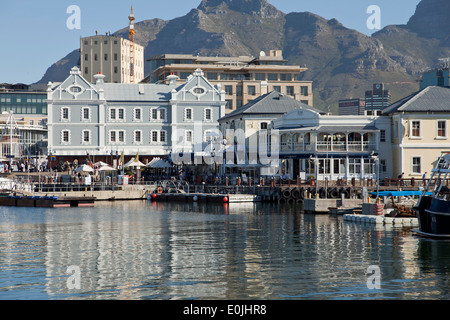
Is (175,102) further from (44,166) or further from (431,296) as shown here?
(431,296)

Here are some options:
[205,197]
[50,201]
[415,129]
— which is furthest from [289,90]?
[50,201]

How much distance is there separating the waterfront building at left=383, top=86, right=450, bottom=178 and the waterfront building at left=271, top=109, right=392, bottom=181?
2.33 m

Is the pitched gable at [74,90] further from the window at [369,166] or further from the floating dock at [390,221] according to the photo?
the floating dock at [390,221]

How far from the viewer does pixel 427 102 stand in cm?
7806

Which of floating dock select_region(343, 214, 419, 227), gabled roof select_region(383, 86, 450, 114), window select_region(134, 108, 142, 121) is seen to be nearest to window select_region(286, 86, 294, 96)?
window select_region(134, 108, 142, 121)

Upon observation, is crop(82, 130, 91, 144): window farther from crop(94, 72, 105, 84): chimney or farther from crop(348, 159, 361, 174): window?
crop(348, 159, 361, 174): window

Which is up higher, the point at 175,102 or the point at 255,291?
the point at 175,102

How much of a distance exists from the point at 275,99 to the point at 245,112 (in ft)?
23.1


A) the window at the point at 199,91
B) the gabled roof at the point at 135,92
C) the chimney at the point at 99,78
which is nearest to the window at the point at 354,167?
the window at the point at 199,91

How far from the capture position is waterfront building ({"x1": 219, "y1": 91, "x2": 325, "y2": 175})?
87.5m

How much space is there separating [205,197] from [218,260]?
43329 millimetres

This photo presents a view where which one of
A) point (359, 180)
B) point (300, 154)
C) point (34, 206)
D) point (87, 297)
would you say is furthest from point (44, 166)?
point (87, 297)

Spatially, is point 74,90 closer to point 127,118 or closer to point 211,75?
point 127,118

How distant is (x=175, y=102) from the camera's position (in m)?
111
